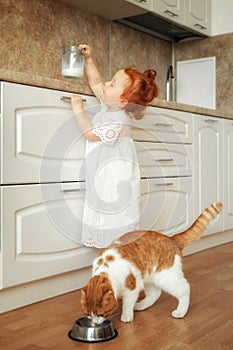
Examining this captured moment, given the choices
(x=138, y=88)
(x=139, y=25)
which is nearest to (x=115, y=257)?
(x=138, y=88)

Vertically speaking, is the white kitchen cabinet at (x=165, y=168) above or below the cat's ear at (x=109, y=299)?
above

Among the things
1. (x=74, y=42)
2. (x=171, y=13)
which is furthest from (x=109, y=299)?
(x=171, y=13)

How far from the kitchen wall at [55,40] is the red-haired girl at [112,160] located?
15 cm

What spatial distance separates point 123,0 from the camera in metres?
2.79

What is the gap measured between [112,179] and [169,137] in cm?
80

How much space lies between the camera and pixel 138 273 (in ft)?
5.35

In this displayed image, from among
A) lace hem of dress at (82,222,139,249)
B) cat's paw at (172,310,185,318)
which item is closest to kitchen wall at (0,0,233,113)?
lace hem of dress at (82,222,139,249)

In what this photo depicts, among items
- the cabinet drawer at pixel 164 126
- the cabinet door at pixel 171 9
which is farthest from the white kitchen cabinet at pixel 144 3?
the cabinet drawer at pixel 164 126

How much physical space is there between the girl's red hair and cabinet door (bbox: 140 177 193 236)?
0.46 m

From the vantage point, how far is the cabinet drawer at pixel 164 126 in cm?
234

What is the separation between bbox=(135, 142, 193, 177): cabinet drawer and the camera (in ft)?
7.69

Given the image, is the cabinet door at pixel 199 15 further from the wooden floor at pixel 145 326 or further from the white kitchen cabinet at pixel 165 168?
the wooden floor at pixel 145 326

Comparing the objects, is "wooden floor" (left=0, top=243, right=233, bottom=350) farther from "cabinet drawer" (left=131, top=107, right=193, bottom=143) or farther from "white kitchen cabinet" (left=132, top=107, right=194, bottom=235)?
"cabinet drawer" (left=131, top=107, right=193, bottom=143)

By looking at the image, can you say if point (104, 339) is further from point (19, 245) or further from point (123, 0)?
point (123, 0)
